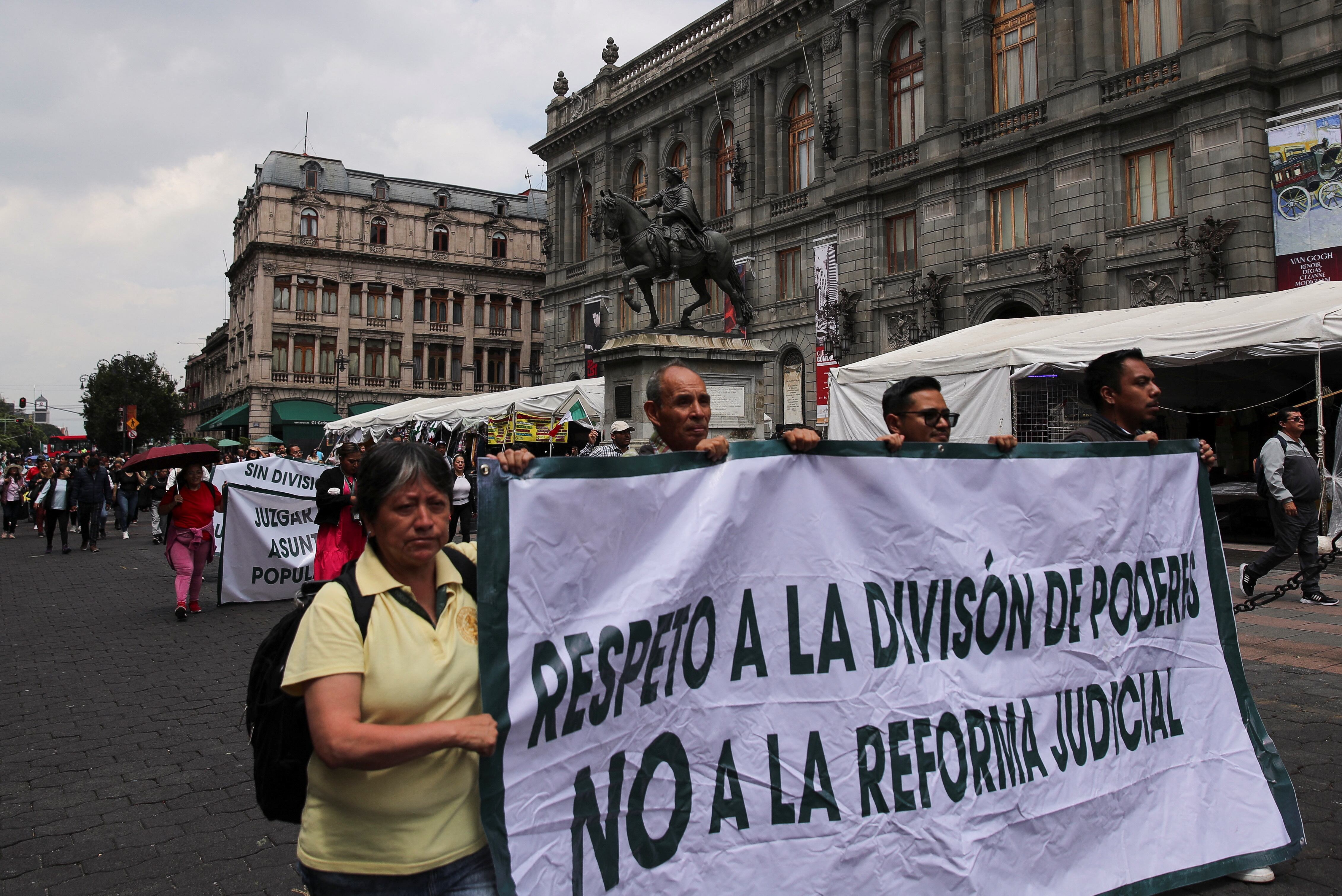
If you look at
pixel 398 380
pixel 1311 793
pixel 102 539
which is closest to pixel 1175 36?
pixel 1311 793

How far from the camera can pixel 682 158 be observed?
37.2 meters

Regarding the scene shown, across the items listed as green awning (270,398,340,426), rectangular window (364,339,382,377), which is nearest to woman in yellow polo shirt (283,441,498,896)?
green awning (270,398,340,426)

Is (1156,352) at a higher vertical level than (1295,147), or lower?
lower

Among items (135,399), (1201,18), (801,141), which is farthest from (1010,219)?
(135,399)

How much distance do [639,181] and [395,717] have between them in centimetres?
3968

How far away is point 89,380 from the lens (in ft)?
223

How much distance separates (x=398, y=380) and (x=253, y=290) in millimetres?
10717

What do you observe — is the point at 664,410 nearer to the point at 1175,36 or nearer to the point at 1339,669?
the point at 1339,669

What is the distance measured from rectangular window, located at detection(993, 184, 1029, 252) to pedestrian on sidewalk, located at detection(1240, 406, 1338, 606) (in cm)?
1543

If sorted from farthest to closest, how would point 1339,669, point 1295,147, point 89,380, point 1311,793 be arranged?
point 89,380, point 1295,147, point 1339,669, point 1311,793

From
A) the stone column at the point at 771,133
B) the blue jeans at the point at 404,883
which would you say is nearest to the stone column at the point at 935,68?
the stone column at the point at 771,133

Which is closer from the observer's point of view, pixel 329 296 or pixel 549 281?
pixel 549 281

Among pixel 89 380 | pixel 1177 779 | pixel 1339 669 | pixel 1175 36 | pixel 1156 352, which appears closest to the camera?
pixel 1177 779

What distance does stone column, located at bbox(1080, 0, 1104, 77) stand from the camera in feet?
72.2
